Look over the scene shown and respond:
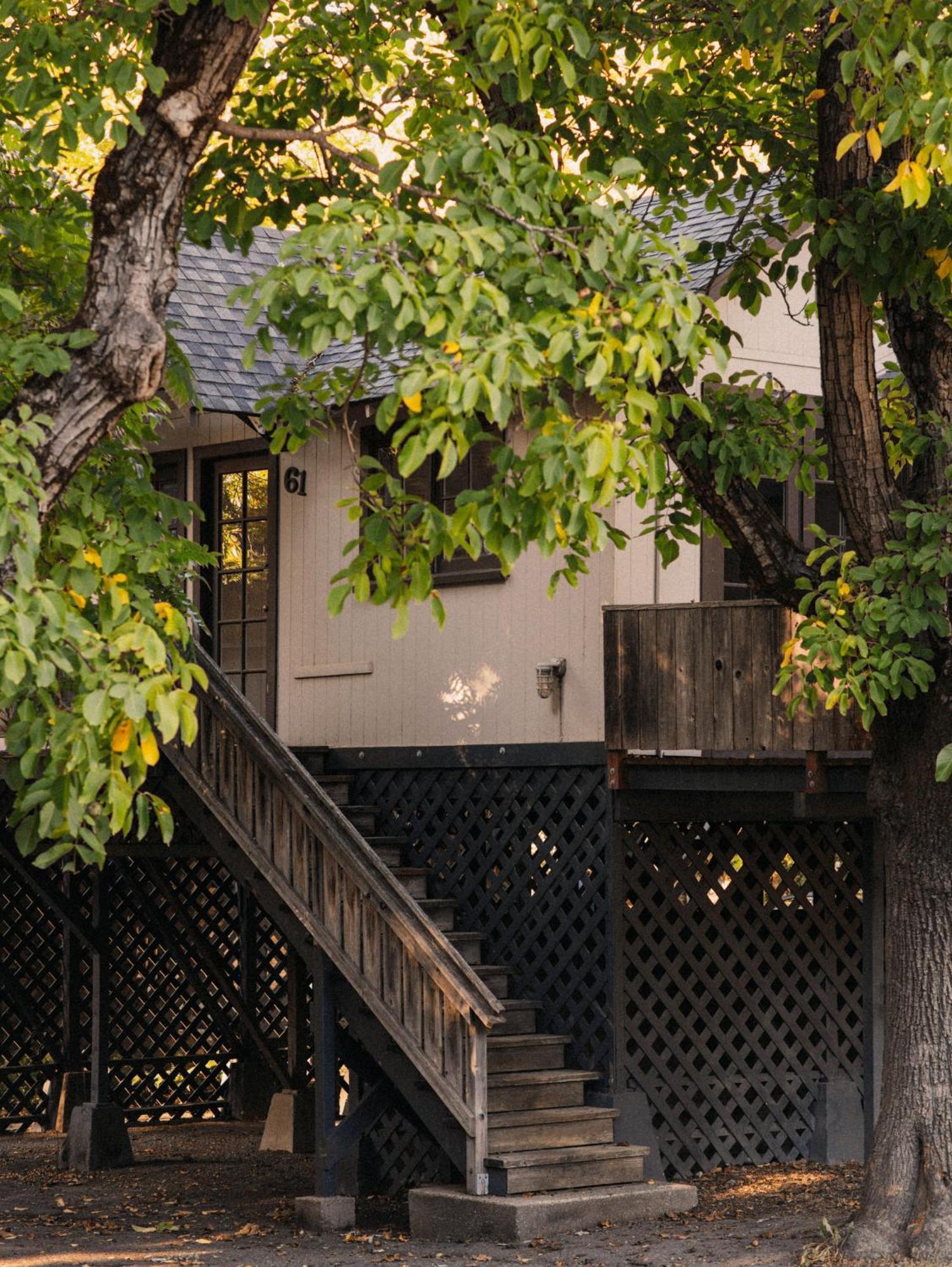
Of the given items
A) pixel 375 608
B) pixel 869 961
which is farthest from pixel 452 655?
pixel 869 961

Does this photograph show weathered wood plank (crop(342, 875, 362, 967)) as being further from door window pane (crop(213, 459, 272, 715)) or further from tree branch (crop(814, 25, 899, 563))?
tree branch (crop(814, 25, 899, 563))

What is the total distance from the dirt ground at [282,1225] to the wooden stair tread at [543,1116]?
74 cm

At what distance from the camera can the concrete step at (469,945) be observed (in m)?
12.7

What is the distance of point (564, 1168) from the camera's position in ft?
37.2

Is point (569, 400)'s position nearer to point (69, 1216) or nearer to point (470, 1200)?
point (470, 1200)

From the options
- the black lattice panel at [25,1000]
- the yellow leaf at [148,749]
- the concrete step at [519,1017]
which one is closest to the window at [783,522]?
the concrete step at [519,1017]

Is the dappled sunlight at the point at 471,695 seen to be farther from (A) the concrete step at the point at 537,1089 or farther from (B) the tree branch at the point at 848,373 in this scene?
(B) the tree branch at the point at 848,373

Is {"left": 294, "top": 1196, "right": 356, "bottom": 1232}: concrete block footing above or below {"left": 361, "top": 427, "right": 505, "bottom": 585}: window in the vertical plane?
below

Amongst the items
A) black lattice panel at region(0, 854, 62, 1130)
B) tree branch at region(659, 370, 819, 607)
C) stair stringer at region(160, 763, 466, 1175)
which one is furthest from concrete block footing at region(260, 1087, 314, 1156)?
tree branch at region(659, 370, 819, 607)

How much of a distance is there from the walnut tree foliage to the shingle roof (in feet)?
8.01

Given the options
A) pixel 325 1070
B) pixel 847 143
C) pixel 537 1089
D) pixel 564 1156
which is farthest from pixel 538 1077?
pixel 847 143

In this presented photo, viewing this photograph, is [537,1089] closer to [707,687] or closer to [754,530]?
[707,687]

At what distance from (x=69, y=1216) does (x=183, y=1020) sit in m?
4.88

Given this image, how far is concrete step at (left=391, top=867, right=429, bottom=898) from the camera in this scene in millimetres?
12867
